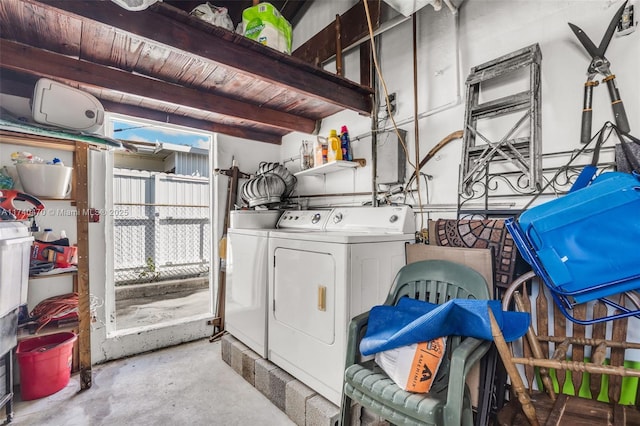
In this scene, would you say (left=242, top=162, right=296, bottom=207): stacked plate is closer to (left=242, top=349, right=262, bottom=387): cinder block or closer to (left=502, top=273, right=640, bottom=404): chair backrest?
A: (left=242, top=349, right=262, bottom=387): cinder block

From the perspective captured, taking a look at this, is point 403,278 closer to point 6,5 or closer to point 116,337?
point 6,5

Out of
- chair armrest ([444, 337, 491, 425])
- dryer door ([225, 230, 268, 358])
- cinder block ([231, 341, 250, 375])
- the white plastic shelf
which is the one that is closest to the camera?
chair armrest ([444, 337, 491, 425])

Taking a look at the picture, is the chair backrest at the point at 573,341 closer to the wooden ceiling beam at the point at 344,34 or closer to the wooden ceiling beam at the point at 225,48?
the wooden ceiling beam at the point at 225,48

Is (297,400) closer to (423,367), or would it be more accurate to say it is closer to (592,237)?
(423,367)

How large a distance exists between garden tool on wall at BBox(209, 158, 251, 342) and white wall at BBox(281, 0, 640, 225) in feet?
3.86

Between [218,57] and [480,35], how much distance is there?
5.51 feet

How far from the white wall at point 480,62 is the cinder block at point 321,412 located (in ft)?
4.64

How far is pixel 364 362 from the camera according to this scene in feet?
4.78

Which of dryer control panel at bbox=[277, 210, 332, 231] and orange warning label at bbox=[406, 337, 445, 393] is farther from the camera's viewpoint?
dryer control panel at bbox=[277, 210, 332, 231]

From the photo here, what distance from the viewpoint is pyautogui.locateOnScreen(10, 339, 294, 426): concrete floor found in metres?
1.94

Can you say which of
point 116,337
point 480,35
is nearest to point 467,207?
point 480,35

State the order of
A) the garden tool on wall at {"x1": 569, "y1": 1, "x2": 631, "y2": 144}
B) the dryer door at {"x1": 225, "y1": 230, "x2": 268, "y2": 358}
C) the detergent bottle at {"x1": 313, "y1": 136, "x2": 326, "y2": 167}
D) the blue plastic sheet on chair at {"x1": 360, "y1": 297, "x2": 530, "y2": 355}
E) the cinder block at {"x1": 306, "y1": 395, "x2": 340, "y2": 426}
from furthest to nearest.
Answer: the detergent bottle at {"x1": 313, "y1": 136, "x2": 326, "y2": 167}
the dryer door at {"x1": 225, "y1": 230, "x2": 268, "y2": 358}
the cinder block at {"x1": 306, "y1": 395, "x2": 340, "y2": 426}
the garden tool on wall at {"x1": 569, "y1": 1, "x2": 631, "y2": 144}
the blue plastic sheet on chair at {"x1": 360, "y1": 297, "x2": 530, "y2": 355}

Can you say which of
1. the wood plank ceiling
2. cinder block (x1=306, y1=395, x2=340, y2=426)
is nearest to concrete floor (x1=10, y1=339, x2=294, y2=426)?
cinder block (x1=306, y1=395, x2=340, y2=426)

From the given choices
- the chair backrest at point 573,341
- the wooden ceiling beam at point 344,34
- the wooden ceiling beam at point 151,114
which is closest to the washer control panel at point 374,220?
the chair backrest at point 573,341
